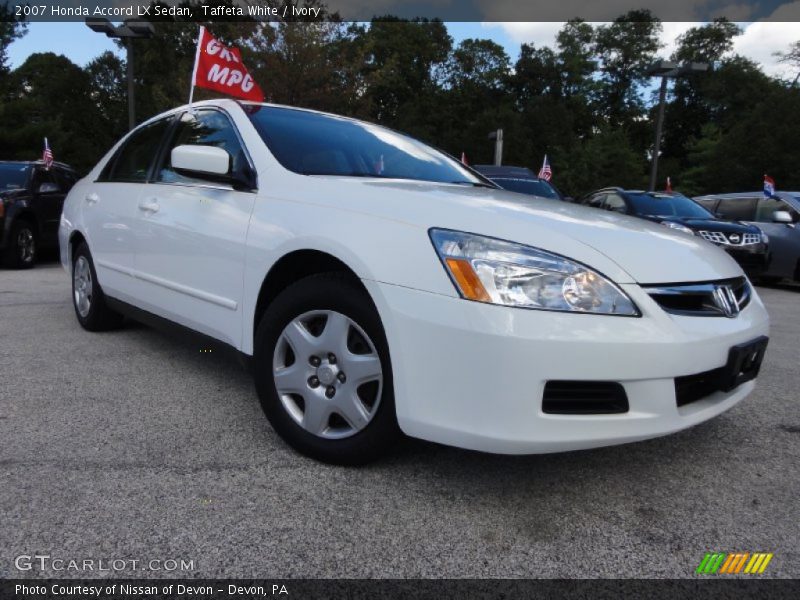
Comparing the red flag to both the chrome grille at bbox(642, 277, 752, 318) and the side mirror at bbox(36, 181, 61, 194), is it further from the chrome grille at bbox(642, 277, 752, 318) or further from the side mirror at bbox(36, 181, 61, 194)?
the chrome grille at bbox(642, 277, 752, 318)

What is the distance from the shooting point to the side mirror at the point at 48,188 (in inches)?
358

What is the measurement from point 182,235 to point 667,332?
2231mm

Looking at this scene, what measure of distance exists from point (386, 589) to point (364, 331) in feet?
2.72

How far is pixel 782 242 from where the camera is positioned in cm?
945

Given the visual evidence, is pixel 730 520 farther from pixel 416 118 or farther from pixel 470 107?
pixel 470 107

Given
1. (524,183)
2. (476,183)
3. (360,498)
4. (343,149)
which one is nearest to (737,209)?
(524,183)

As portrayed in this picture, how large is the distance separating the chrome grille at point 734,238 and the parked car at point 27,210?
9.71m

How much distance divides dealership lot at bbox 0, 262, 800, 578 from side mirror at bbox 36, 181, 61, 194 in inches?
284

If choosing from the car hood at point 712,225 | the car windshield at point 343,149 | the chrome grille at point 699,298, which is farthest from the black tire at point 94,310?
the car hood at point 712,225

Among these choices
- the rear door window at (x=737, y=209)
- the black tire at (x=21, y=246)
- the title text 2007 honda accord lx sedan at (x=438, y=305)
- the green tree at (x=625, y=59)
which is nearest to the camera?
the title text 2007 honda accord lx sedan at (x=438, y=305)

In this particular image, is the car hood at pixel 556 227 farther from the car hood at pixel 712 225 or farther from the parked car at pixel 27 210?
the parked car at pixel 27 210

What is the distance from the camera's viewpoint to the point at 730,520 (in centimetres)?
198

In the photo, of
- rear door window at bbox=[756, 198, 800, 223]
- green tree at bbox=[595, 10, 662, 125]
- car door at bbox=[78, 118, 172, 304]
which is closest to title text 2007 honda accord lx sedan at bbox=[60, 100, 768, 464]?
car door at bbox=[78, 118, 172, 304]

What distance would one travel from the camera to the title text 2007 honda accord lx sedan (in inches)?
72.3
